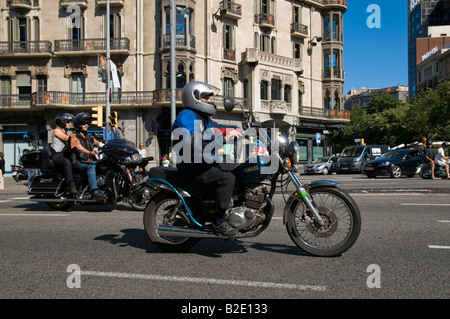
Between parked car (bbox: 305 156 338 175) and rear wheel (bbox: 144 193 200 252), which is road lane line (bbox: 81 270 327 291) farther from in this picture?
parked car (bbox: 305 156 338 175)

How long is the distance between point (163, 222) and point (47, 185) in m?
4.76

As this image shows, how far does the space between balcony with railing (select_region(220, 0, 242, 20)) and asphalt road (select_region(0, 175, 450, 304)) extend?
26.8 m

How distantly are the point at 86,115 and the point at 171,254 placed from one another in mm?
4861

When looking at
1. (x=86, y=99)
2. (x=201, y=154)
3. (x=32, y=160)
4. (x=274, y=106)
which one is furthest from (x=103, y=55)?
(x=201, y=154)

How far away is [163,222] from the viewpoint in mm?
4598

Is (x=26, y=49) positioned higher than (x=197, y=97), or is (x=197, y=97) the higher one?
(x=26, y=49)

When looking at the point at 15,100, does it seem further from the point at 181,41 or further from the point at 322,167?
the point at 322,167

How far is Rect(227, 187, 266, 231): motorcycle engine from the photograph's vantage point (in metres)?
4.17

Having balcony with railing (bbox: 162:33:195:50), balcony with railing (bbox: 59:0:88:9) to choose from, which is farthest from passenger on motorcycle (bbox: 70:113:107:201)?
balcony with railing (bbox: 59:0:88:9)

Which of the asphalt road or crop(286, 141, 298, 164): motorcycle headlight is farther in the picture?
crop(286, 141, 298, 164): motorcycle headlight

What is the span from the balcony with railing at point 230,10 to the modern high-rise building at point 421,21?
95.4 m

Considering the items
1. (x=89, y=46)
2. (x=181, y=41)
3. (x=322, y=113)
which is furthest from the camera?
(x=322, y=113)

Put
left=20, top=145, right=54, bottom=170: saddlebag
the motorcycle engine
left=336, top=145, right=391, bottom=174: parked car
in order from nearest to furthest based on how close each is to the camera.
Result: the motorcycle engine, left=20, top=145, right=54, bottom=170: saddlebag, left=336, top=145, right=391, bottom=174: parked car
